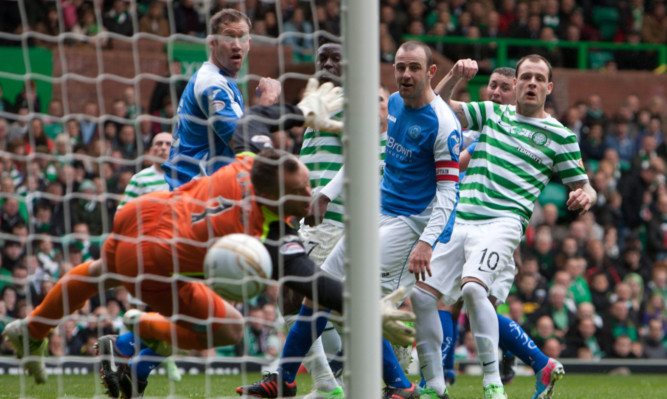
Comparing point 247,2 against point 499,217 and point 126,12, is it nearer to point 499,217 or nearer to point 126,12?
point 126,12

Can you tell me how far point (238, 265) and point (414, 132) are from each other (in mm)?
1771

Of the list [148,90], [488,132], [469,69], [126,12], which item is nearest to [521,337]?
[488,132]

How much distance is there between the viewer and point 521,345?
20.3 ft

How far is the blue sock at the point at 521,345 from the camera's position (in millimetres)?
6066

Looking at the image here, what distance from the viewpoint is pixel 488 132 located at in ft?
19.8

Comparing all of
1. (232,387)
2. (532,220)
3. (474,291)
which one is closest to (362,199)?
(474,291)

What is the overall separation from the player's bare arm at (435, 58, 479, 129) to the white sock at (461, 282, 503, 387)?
1.19m

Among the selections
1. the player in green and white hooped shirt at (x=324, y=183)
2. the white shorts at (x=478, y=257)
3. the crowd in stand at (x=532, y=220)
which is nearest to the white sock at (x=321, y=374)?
the player in green and white hooped shirt at (x=324, y=183)

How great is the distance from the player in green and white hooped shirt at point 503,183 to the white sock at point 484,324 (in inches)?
1.1

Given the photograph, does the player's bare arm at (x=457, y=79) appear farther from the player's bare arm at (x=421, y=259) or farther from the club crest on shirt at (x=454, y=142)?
the player's bare arm at (x=421, y=259)

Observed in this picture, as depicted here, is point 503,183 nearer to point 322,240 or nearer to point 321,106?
point 322,240

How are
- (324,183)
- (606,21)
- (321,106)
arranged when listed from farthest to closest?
(606,21) → (324,183) → (321,106)

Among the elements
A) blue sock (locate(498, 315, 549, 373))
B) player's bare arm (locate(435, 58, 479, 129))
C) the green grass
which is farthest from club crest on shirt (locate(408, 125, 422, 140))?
the green grass

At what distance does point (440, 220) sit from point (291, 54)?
856 centimetres
